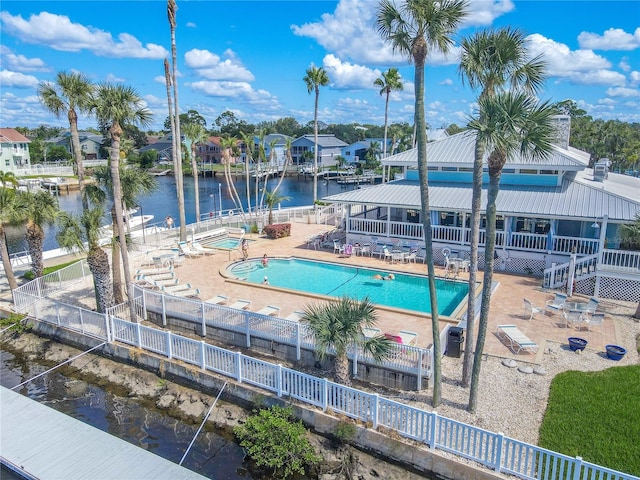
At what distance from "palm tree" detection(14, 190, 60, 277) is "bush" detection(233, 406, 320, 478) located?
12.2 meters

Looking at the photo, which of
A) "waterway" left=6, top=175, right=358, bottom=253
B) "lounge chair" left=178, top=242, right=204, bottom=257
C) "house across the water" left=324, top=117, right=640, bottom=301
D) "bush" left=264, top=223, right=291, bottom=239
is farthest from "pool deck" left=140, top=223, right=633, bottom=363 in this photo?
"waterway" left=6, top=175, right=358, bottom=253

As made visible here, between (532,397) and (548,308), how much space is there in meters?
5.53

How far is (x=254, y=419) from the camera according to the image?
1037cm

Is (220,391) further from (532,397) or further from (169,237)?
(169,237)

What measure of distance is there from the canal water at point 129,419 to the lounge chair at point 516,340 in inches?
312

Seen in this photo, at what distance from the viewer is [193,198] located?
65.4 meters

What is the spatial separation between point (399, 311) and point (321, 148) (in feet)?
270

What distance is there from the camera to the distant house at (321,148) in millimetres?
95938

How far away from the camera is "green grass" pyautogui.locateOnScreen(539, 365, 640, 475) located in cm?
885

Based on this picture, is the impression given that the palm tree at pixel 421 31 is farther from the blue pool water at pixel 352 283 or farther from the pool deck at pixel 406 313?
the blue pool water at pixel 352 283

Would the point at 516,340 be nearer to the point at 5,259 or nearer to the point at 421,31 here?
the point at 421,31

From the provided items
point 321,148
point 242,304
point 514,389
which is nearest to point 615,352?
point 514,389

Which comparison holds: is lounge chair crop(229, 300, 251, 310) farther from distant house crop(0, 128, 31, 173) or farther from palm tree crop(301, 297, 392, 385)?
distant house crop(0, 128, 31, 173)

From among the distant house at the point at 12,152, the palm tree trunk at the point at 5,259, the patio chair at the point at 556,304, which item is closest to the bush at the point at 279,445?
the patio chair at the point at 556,304
